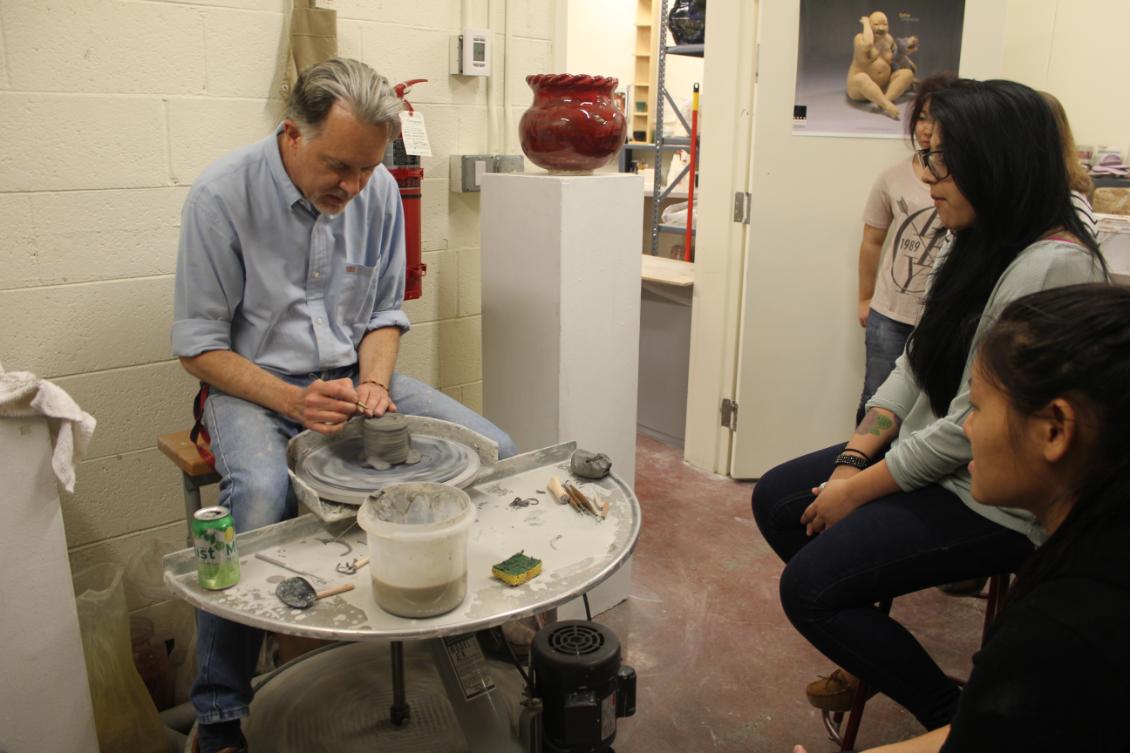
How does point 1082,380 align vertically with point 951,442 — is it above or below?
above

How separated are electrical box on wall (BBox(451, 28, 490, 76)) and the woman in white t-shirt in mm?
1269

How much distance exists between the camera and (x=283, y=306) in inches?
73.9

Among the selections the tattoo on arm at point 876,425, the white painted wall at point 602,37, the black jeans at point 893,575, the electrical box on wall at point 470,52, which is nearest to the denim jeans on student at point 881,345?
the tattoo on arm at point 876,425

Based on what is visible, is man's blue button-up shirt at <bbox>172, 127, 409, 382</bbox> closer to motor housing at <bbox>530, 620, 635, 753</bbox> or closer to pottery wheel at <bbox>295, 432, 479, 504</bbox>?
pottery wheel at <bbox>295, 432, 479, 504</bbox>

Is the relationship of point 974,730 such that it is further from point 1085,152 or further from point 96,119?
point 1085,152

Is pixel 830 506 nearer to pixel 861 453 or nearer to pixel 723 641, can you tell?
pixel 861 453

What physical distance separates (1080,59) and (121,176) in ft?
11.6

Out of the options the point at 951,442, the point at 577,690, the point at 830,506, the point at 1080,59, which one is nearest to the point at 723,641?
the point at 830,506

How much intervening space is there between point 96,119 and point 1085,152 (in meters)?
3.51

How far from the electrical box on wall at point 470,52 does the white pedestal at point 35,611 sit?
1.44 meters

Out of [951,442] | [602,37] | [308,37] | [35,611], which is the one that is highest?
[602,37]

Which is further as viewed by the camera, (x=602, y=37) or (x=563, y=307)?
(x=602, y=37)

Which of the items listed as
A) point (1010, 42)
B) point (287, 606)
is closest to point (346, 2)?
point (287, 606)

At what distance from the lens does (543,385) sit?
7.49 ft
